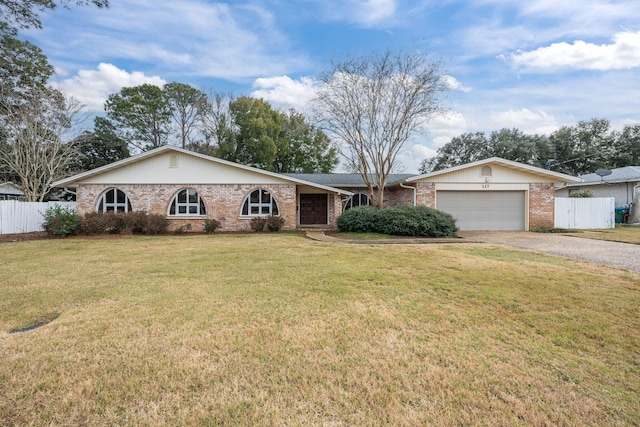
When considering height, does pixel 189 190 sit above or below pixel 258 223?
above

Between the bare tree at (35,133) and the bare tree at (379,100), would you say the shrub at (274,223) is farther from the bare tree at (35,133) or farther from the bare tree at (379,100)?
the bare tree at (35,133)

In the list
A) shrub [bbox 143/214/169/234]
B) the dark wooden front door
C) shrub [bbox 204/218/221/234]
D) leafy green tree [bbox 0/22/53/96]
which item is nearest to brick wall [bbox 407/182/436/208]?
the dark wooden front door

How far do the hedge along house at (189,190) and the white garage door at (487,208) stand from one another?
7.66 m

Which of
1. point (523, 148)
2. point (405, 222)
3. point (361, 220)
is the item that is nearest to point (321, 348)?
point (405, 222)

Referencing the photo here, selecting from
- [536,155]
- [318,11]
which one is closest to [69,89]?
[318,11]

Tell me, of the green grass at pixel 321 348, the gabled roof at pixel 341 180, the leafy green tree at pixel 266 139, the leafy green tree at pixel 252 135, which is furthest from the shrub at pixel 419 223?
the leafy green tree at pixel 252 135

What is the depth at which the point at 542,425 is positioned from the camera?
207 cm

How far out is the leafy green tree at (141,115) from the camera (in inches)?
1176

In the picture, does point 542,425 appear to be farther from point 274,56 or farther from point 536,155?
point 536,155

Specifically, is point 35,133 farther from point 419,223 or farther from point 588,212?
point 588,212

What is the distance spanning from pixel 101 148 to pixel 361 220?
26979 mm

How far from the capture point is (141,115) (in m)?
30.3

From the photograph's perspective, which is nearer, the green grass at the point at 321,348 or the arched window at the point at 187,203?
the green grass at the point at 321,348

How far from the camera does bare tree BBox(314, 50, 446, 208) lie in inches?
640
